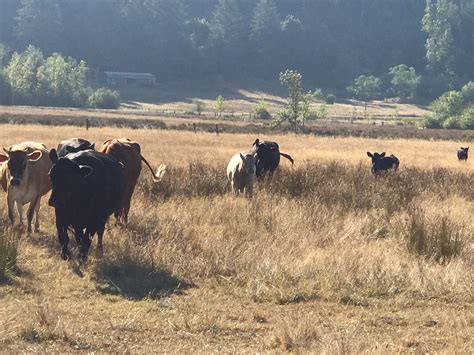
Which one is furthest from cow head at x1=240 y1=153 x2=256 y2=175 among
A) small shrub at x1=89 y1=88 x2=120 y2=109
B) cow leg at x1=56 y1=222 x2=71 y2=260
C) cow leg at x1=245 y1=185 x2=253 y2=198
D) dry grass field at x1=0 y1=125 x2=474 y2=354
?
small shrub at x1=89 y1=88 x2=120 y2=109

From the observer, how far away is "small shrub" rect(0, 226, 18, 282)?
24.7ft

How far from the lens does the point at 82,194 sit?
8.25m

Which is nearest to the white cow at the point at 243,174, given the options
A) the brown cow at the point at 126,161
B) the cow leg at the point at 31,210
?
the brown cow at the point at 126,161

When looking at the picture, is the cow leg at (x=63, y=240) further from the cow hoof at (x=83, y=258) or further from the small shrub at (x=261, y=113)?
the small shrub at (x=261, y=113)

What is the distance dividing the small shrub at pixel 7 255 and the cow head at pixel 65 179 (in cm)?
72

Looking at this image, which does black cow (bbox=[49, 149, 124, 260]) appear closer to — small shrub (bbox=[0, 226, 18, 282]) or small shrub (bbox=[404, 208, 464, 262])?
small shrub (bbox=[0, 226, 18, 282])

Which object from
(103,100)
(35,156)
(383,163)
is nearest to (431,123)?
(103,100)

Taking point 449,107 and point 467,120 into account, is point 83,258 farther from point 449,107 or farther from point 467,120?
point 449,107

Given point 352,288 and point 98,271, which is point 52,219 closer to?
point 98,271

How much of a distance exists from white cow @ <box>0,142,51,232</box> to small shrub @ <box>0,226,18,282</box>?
144 centimetres

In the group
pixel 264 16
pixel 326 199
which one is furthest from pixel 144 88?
pixel 326 199

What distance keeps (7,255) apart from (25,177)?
223 cm

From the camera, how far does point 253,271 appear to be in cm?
788

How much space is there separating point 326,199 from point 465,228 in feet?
10.1
